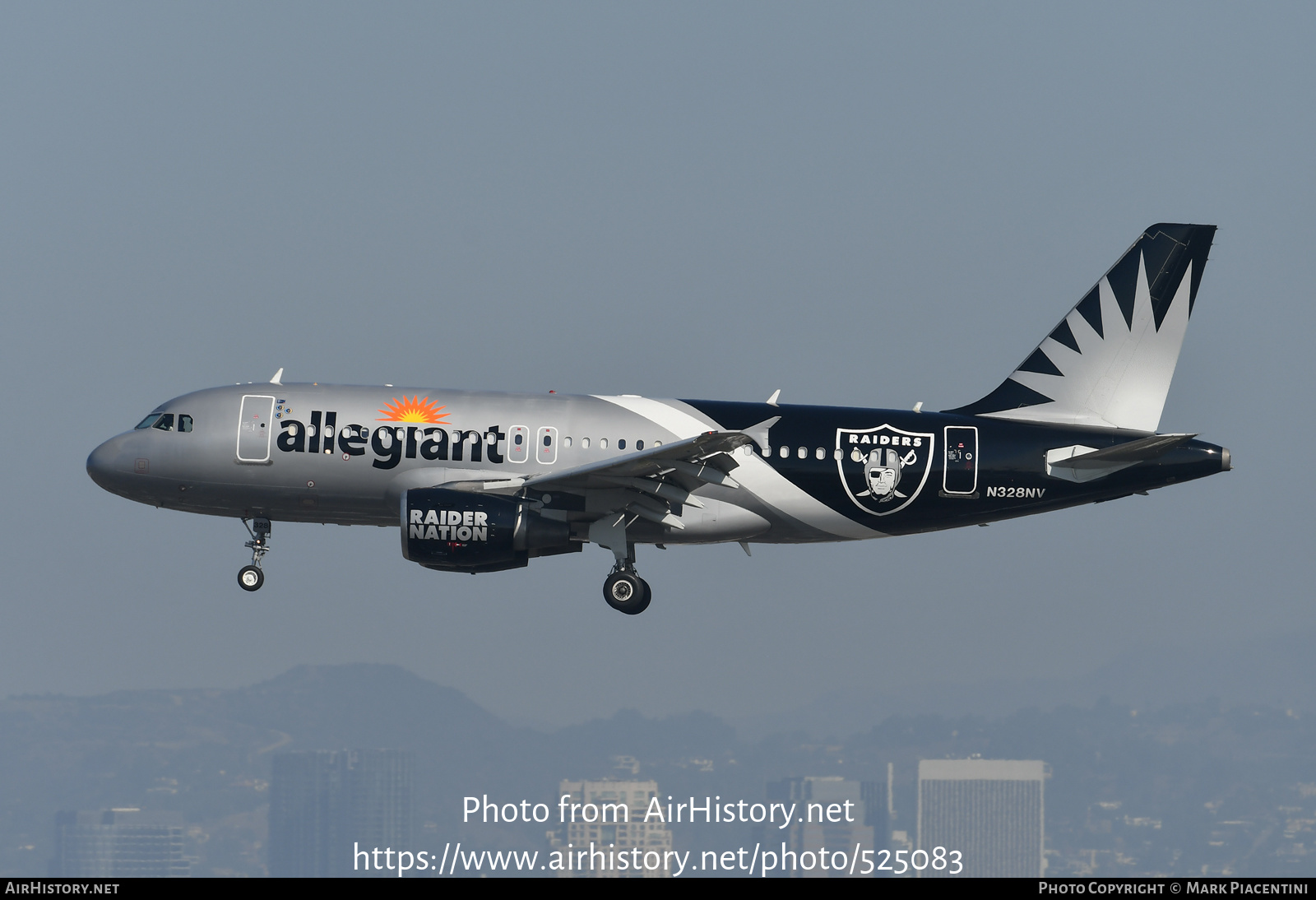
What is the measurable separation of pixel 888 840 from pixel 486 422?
512ft

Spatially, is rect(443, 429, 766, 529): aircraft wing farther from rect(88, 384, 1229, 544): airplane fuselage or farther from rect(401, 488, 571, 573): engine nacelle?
rect(401, 488, 571, 573): engine nacelle

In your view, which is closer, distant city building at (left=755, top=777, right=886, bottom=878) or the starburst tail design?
the starburst tail design

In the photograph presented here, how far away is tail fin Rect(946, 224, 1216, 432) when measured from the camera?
1640 inches

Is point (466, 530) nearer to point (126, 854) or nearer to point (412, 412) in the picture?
point (412, 412)

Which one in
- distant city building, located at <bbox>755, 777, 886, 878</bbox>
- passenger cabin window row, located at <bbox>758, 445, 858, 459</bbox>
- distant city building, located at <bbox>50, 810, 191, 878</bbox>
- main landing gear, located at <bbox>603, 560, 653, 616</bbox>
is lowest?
distant city building, located at <bbox>50, 810, 191, 878</bbox>

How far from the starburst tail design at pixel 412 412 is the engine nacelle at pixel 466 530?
1936mm

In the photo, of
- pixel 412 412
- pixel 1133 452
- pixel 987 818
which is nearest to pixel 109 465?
pixel 412 412

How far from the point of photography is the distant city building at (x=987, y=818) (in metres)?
177

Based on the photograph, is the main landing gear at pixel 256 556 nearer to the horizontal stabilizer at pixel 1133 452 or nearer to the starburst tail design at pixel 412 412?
the starburst tail design at pixel 412 412

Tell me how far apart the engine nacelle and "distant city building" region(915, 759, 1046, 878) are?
14447 cm

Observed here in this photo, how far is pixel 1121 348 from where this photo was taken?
138 ft

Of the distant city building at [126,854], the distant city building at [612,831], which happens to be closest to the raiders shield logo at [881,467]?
the distant city building at [612,831]

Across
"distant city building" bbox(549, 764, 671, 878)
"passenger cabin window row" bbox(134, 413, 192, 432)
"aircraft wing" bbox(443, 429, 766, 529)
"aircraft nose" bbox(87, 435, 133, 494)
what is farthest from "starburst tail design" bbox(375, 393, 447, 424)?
"distant city building" bbox(549, 764, 671, 878)
